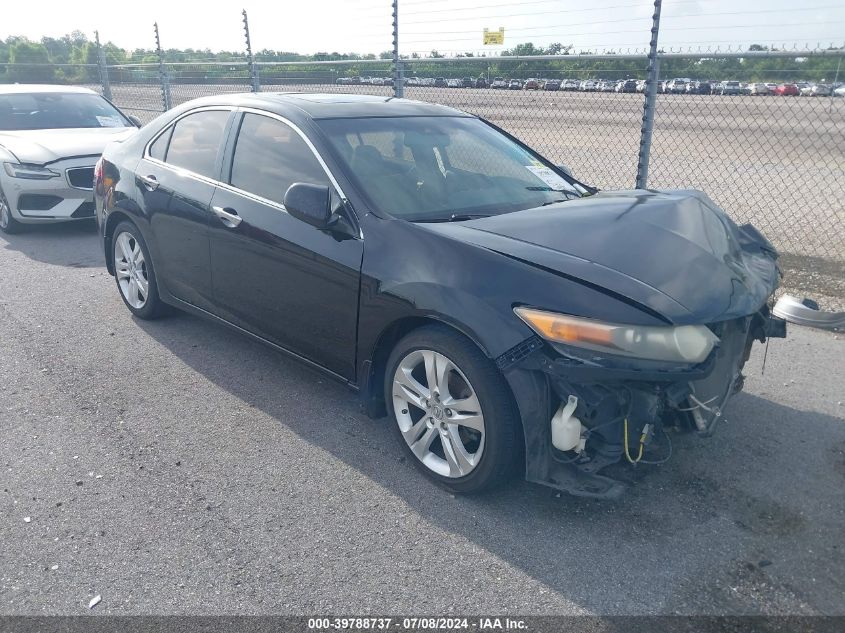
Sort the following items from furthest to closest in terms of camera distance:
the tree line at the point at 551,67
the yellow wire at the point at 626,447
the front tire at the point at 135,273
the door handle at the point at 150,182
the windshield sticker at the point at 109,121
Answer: the windshield sticker at the point at 109,121
the tree line at the point at 551,67
the front tire at the point at 135,273
the door handle at the point at 150,182
the yellow wire at the point at 626,447

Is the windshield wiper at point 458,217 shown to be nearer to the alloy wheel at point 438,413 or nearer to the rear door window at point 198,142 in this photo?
the alloy wheel at point 438,413

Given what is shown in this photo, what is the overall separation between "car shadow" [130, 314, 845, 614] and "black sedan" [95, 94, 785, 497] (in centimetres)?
22

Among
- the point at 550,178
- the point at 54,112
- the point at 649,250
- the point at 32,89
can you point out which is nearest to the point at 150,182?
the point at 550,178

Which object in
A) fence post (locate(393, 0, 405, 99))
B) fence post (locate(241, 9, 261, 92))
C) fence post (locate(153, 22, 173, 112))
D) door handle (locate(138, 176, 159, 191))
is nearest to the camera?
door handle (locate(138, 176, 159, 191))

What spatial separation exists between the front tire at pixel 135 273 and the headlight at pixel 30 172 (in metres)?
3.05

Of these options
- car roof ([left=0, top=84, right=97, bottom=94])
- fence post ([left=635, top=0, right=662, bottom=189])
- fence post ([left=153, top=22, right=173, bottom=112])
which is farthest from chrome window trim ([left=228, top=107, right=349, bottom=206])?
fence post ([left=153, top=22, right=173, bottom=112])

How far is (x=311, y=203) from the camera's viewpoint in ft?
11.5

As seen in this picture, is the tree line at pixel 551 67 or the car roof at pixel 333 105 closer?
the car roof at pixel 333 105

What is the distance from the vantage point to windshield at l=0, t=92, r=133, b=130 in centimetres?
898

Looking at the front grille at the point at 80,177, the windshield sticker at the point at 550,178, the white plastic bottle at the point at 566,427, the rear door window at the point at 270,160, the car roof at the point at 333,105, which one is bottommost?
the white plastic bottle at the point at 566,427

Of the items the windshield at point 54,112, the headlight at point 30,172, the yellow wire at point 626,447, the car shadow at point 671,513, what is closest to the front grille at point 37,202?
the headlight at point 30,172

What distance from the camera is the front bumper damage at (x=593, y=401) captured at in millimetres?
2771

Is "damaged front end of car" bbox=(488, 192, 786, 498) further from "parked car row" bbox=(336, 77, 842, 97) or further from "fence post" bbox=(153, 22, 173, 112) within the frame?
"fence post" bbox=(153, 22, 173, 112)

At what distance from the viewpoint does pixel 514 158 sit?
448cm
